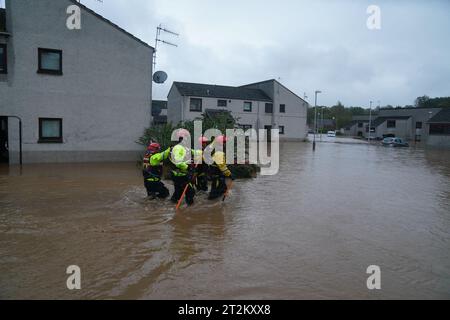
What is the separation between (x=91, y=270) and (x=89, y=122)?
12640 mm

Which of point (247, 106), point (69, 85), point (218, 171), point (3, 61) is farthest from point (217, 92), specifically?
point (218, 171)

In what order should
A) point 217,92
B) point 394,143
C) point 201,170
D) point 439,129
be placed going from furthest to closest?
point 439,129, point 217,92, point 394,143, point 201,170

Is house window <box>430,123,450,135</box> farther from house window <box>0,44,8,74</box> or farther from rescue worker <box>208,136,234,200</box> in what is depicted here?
house window <box>0,44,8,74</box>

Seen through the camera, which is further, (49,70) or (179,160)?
(49,70)

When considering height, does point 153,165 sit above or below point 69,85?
below

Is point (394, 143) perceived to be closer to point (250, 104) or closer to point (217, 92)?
point (250, 104)

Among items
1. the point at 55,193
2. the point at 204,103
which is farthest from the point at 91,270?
the point at 204,103

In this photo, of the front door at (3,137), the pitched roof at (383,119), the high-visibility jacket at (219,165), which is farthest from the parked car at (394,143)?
the front door at (3,137)

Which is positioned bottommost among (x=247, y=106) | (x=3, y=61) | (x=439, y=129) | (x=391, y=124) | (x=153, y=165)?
(x=153, y=165)

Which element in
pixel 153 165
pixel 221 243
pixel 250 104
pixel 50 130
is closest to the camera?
pixel 221 243

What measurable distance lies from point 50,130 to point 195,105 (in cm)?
2742

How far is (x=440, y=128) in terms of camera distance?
49.6 metres

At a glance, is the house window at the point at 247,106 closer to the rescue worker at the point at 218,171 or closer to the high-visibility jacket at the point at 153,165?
the rescue worker at the point at 218,171

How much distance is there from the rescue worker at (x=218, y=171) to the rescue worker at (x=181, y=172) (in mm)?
679
